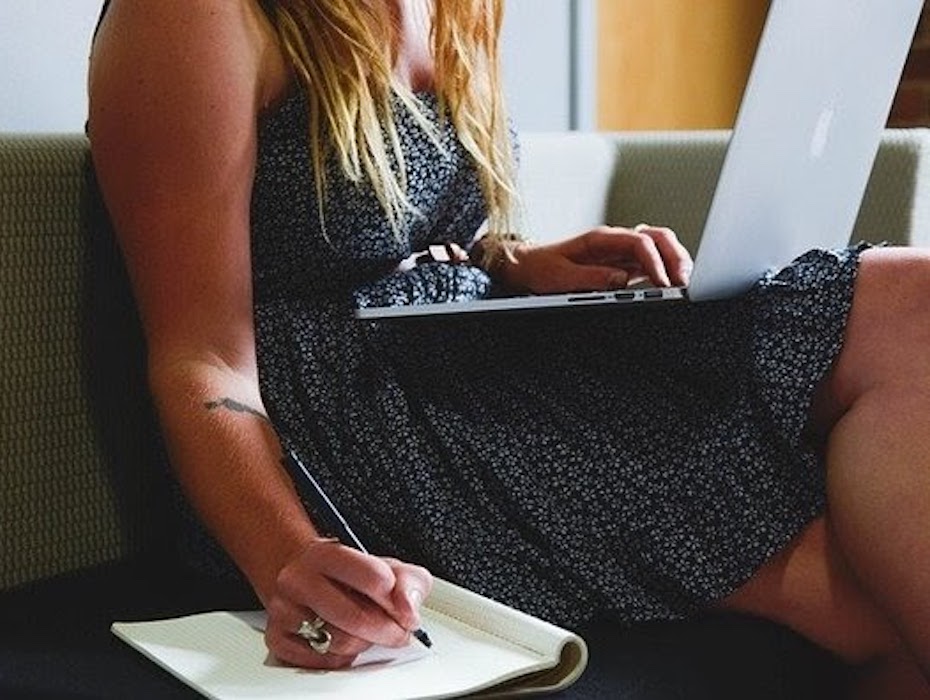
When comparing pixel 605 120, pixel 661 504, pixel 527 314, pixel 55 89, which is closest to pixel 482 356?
pixel 527 314

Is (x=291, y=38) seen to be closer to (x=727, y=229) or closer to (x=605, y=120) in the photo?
(x=727, y=229)

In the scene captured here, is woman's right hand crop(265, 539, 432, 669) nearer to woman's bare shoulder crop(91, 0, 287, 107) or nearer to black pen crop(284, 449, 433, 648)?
black pen crop(284, 449, 433, 648)

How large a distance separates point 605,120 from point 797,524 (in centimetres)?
176

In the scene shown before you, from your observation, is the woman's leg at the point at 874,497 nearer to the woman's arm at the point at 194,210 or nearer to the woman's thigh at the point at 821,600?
the woman's thigh at the point at 821,600

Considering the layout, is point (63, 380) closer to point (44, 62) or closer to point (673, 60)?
point (44, 62)

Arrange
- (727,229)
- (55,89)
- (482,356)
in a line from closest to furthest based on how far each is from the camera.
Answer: (727,229), (482,356), (55,89)

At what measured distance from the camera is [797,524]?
1.12 meters

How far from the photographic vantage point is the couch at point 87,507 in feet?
3.37

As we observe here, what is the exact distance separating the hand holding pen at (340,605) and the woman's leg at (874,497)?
0.29 m

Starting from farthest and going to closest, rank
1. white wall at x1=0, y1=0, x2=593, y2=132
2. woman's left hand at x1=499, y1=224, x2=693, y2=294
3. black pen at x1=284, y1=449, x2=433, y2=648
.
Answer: white wall at x1=0, y1=0, x2=593, y2=132, woman's left hand at x1=499, y1=224, x2=693, y2=294, black pen at x1=284, y1=449, x2=433, y2=648

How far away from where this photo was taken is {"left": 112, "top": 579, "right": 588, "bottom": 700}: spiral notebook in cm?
90

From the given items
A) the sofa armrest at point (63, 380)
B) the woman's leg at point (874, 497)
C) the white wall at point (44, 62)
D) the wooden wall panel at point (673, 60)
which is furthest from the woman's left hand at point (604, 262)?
the wooden wall panel at point (673, 60)

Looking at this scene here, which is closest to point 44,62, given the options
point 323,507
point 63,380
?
point 63,380

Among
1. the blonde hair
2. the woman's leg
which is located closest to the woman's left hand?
the blonde hair
